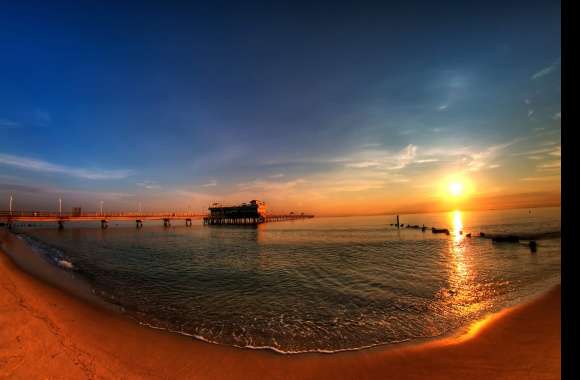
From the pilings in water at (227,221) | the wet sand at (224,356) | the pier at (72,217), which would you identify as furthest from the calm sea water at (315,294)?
the pilings in water at (227,221)

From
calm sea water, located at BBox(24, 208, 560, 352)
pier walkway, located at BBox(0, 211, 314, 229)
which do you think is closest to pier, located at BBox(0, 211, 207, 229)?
pier walkway, located at BBox(0, 211, 314, 229)

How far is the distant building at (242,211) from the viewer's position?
102 m

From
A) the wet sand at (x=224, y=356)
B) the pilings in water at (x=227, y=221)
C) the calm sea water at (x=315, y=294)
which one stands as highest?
the wet sand at (x=224, y=356)

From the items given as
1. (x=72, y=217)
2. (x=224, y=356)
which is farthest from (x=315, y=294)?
(x=72, y=217)

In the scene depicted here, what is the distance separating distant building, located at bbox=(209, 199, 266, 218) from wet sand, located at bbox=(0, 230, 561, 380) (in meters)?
93.3

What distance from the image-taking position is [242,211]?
102562mm

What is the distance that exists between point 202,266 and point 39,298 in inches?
350

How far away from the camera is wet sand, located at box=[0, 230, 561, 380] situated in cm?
566

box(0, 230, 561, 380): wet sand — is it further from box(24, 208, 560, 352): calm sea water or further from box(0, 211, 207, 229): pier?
box(0, 211, 207, 229): pier

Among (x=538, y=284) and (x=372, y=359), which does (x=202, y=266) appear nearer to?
(x=372, y=359)

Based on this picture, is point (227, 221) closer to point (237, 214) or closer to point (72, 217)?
point (237, 214)

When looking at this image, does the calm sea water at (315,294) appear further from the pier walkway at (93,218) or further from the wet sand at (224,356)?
the pier walkway at (93,218)

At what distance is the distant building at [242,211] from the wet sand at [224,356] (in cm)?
9327

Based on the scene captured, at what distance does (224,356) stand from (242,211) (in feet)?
320
